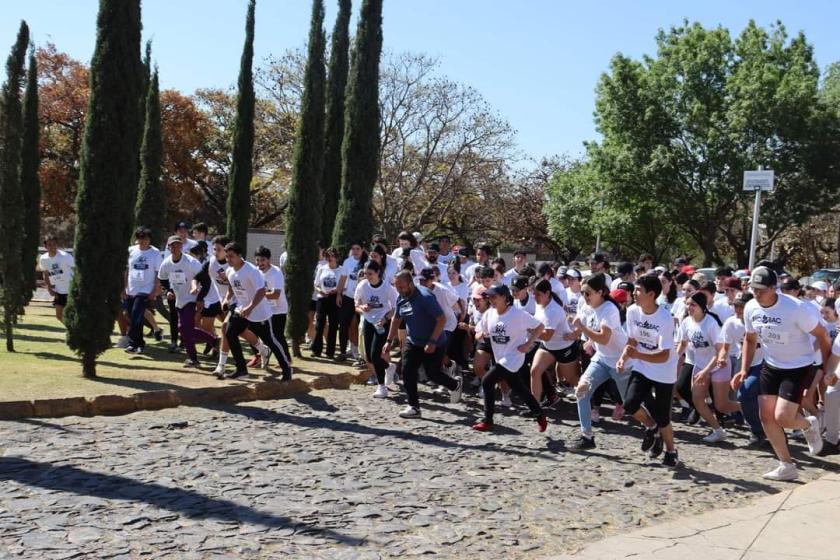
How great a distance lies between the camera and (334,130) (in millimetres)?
18828

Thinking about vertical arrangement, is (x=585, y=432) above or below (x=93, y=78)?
below

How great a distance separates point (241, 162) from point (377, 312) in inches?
298

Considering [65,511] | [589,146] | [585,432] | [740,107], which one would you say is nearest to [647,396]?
[585,432]

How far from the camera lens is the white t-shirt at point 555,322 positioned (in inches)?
→ 386

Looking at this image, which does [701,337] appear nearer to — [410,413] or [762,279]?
[762,279]

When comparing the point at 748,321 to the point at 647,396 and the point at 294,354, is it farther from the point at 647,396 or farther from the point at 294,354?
the point at 294,354

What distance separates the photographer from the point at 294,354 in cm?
1363

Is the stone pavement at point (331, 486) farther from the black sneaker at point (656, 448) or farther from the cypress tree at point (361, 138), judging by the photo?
the cypress tree at point (361, 138)

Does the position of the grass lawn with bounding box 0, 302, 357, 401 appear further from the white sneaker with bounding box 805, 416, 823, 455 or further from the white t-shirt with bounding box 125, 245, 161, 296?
the white sneaker with bounding box 805, 416, 823, 455

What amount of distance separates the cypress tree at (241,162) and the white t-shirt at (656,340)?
1117cm

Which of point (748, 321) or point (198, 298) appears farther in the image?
point (198, 298)

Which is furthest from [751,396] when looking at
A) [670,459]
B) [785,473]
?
[670,459]

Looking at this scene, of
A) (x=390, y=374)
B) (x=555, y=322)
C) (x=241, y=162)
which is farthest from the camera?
(x=241, y=162)

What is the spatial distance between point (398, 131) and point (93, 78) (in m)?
22.7
